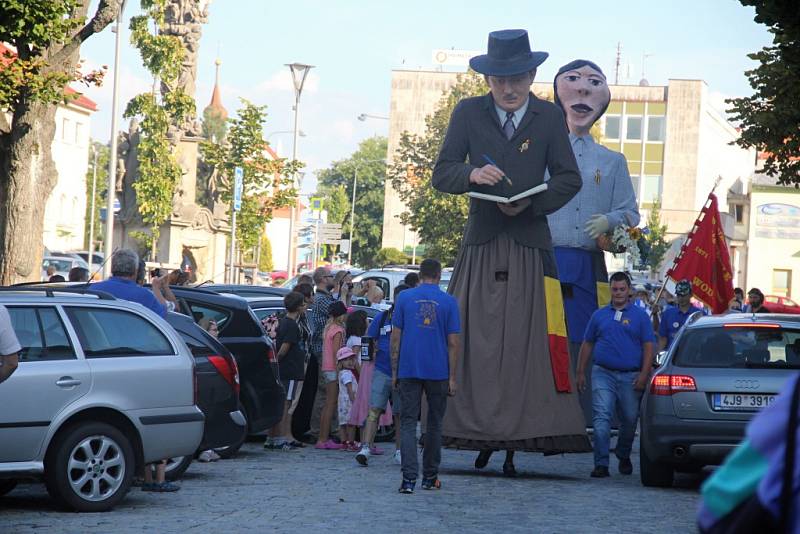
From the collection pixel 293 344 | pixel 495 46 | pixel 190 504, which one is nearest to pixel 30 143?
pixel 293 344

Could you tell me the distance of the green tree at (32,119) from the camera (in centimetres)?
1886

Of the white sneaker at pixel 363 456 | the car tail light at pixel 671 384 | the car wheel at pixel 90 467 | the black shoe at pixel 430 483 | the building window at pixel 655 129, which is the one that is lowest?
the white sneaker at pixel 363 456

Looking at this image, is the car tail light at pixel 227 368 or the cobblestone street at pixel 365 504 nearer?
the cobblestone street at pixel 365 504

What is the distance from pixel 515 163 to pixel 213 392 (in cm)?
331

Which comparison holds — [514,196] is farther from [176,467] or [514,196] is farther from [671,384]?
[176,467]

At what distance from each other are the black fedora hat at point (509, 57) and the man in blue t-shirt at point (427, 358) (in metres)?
2.22

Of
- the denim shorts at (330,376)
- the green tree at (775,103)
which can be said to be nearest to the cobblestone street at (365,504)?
the denim shorts at (330,376)

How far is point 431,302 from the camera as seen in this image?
38.3ft

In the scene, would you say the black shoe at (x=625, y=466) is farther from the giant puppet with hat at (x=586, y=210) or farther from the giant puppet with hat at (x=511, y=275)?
the giant puppet with hat at (x=511, y=275)

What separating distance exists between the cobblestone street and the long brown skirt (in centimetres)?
40

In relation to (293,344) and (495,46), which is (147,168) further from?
(495,46)

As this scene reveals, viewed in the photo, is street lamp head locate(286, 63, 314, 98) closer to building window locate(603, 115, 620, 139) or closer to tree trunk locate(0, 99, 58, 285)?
tree trunk locate(0, 99, 58, 285)

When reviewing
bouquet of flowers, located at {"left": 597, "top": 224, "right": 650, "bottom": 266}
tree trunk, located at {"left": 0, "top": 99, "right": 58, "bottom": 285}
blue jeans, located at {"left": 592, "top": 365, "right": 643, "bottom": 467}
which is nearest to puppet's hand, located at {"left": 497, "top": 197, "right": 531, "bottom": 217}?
blue jeans, located at {"left": 592, "top": 365, "right": 643, "bottom": 467}

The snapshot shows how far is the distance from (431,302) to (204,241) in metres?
34.5
